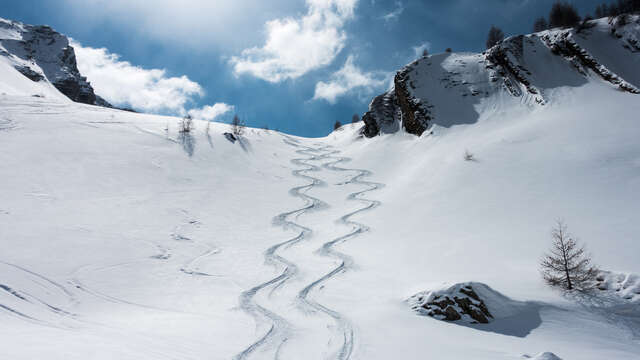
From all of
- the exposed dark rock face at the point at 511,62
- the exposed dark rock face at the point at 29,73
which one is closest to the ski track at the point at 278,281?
the exposed dark rock face at the point at 511,62

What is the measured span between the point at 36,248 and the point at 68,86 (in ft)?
457

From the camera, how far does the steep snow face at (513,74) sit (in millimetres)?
35875

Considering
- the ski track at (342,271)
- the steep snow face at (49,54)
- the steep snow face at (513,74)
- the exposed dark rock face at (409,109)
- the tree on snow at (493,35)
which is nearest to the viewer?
the ski track at (342,271)

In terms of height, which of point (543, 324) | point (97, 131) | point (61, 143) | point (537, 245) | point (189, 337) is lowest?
point (189, 337)

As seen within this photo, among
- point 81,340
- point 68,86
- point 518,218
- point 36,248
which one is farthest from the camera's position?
point 68,86

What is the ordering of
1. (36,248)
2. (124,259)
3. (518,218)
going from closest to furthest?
1. (36,248)
2. (124,259)
3. (518,218)

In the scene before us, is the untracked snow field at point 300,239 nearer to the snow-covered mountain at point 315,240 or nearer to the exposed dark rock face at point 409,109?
the snow-covered mountain at point 315,240

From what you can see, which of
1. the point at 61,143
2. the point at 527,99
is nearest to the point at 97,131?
the point at 61,143

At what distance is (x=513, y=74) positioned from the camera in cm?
4019

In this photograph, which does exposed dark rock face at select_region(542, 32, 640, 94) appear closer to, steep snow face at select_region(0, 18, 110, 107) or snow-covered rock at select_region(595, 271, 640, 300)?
snow-covered rock at select_region(595, 271, 640, 300)

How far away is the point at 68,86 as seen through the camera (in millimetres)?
118875

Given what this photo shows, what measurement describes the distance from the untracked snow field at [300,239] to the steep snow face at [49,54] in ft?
361

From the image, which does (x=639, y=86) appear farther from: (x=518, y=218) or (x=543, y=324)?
(x=543, y=324)

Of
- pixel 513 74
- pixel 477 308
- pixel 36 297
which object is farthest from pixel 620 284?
pixel 513 74
